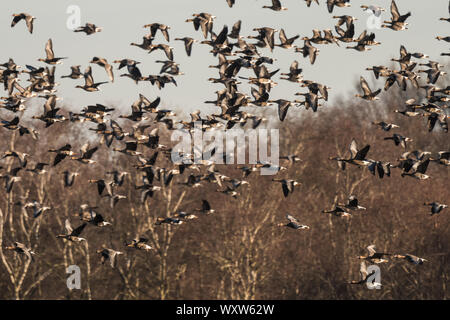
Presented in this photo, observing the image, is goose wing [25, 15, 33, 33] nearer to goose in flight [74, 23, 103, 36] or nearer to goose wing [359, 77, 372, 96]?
goose in flight [74, 23, 103, 36]

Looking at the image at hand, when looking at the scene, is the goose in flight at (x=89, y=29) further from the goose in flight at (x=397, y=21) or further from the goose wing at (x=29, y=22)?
the goose in flight at (x=397, y=21)

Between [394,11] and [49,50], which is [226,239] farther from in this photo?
[394,11]

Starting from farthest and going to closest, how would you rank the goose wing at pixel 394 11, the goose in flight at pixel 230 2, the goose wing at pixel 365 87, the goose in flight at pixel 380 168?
the goose wing at pixel 365 87
the goose wing at pixel 394 11
the goose in flight at pixel 230 2
the goose in flight at pixel 380 168

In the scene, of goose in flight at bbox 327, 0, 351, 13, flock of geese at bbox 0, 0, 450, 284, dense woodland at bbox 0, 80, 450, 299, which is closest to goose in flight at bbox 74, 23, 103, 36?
flock of geese at bbox 0, 0, 450, 284

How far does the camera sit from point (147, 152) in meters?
56.7

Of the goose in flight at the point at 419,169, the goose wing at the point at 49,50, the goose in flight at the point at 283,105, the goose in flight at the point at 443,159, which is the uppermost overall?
the goose wing at the point at 49,50

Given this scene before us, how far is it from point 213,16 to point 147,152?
28.0m

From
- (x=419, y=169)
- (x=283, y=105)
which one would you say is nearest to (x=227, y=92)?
(x=283, y=105)
